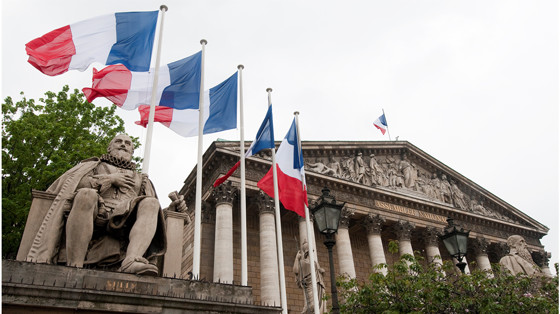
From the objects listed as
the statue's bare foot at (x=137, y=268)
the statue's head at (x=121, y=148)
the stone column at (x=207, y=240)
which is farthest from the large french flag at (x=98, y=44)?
the stone column at (x=207, y=240)

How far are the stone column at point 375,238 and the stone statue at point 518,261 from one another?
9177mm

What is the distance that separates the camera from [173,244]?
6.22 metres

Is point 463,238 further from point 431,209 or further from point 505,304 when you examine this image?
point 431,209

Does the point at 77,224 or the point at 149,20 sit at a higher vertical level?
the point at 149,20

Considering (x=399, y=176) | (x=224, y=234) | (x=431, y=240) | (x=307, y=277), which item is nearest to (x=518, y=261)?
(x=307, y=277)

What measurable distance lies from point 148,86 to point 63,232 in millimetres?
5845

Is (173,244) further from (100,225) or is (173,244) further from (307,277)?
(307,277)

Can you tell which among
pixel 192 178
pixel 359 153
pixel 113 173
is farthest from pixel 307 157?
pixel 113 173

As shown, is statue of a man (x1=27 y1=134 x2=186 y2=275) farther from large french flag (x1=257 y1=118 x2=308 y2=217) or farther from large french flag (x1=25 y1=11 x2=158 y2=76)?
large french flag (x1=257 y1=118 x2=308 y2=217)

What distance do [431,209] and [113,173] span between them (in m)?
24.5

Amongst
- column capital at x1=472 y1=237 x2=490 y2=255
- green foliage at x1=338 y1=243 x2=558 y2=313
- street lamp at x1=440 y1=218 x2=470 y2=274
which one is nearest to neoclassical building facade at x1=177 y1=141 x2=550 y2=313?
column capital at x1=472 y1=237 x2=490 y2=255

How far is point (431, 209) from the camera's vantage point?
2728cm

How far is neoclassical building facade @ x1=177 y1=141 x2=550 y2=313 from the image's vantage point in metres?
19.7

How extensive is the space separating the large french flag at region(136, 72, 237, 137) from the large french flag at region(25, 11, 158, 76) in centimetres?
140
